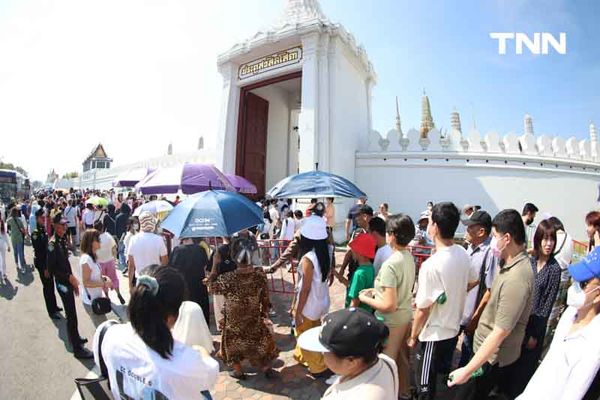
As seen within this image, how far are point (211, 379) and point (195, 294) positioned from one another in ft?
9.71

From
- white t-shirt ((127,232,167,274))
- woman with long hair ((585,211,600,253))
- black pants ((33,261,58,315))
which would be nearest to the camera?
woman with long hair ((585,211,600,253))

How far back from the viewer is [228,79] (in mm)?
15133

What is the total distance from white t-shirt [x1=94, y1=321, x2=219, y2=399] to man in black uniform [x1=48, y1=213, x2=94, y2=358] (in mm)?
3198

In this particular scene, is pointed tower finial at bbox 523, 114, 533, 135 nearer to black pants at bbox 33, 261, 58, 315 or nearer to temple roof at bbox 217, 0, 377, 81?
temple roof at bbox 217, 0, 377, 81

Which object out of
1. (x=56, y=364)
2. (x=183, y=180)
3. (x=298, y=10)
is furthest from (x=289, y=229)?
(x=298, y=10)

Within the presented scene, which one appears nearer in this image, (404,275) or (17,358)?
(404,275)

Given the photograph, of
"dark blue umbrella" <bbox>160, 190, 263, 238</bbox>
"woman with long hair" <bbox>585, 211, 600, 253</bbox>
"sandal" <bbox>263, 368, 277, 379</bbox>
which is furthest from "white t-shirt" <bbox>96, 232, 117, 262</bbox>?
"woman with long hair" <bbox>585, 211, 600, 253</bbox>

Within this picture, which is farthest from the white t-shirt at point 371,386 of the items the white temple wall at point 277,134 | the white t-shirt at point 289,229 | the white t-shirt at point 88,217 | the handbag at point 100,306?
the white temple wall at point 277,134

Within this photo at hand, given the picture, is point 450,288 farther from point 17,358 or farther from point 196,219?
point 17,358

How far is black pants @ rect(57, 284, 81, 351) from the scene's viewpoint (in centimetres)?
401

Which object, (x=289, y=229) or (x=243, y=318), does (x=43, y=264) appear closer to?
(x=243, y=318)

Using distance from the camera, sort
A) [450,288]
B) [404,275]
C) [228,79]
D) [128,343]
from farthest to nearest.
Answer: [228,79], [404,275], [450,288], [128,343]

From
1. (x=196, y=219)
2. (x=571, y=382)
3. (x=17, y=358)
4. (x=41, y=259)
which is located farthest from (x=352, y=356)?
(x=41, y=259)

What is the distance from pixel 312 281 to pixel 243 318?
0.81 metres
